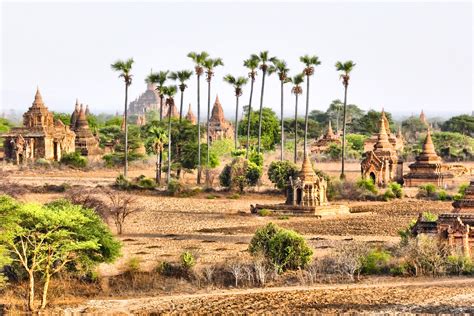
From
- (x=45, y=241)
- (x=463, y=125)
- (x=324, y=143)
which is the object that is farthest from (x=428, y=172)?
(x=463, y=125)

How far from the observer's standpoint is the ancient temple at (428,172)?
60750mm

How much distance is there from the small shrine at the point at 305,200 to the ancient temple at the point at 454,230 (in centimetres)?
1370

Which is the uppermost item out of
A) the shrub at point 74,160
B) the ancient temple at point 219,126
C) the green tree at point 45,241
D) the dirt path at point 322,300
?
the ancient temple at point 219,126

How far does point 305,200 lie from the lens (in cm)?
4828

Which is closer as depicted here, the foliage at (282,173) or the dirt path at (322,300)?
the dirt path at (322,300)

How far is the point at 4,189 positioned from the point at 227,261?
14831 millimetres

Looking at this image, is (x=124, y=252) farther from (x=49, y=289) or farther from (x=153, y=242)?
(x=49, y=289)

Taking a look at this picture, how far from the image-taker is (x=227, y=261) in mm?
31469

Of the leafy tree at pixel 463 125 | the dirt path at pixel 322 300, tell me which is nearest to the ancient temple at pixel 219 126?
the leafy tree at pixel 463 125

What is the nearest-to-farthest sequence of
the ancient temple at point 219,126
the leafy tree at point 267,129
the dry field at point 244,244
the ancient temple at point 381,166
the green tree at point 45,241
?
the dry field at point 244,244 → the green tree at point 45,241 → the ancient temple at point 381,166 → the leafy tree at point 267,129 → the ancient temple at point 219,126

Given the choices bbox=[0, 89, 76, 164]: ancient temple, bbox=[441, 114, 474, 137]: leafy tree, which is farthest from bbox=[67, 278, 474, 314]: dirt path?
bbox=[441, 114, 474, 137]: leafy tree

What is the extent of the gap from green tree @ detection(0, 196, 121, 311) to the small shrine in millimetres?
19185

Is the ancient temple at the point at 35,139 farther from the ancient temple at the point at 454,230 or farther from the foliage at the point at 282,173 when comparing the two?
the ancient temple at the point at 454,230

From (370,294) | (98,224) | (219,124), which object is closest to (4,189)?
(98,224)
